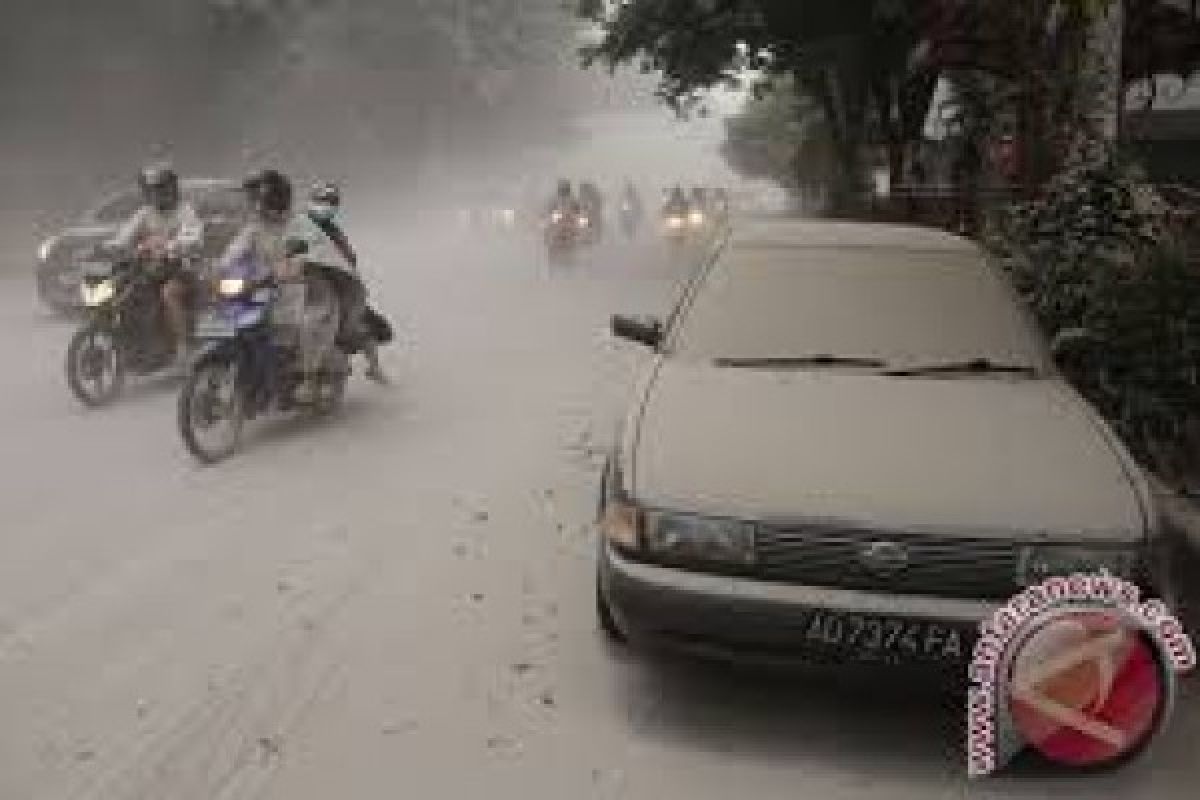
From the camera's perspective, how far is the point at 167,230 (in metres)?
13.5

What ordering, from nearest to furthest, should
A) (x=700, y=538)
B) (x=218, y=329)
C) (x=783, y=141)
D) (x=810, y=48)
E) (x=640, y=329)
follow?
(x=700, y=538)
(x=640, y=329)
(x=218, y=329)
(x=810, y=48)
(x=783, y=141)

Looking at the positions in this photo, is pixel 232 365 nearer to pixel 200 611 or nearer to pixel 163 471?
pixel 163 471

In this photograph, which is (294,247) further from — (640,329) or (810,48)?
(810,48)

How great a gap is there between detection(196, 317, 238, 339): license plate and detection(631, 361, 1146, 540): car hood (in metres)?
4.83

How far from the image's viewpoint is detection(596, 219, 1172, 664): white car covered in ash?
17.7 feet

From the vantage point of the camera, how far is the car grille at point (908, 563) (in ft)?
17.7

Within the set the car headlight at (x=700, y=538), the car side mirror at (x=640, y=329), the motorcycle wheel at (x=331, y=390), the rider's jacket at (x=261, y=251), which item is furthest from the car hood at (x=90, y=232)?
the car headlight at (x=700, y=538)

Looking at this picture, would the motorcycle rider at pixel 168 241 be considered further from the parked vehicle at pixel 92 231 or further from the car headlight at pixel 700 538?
the car headlight at pixel 700 538

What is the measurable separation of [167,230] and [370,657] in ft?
25.4

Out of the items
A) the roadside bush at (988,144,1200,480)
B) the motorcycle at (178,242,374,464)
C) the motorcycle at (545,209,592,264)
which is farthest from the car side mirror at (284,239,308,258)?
the motorcycle at (545,209,592,264)

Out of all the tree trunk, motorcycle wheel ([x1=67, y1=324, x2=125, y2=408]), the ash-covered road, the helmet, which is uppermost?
the tree trunk

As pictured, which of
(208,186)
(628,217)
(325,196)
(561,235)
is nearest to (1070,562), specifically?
(325,196)

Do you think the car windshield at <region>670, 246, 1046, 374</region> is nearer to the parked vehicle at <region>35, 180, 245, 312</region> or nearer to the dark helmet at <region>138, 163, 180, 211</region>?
the dark helmet at <region>138, 163, 180, 211</region>

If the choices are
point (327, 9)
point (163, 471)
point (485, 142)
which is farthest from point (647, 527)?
point (485, 142)
